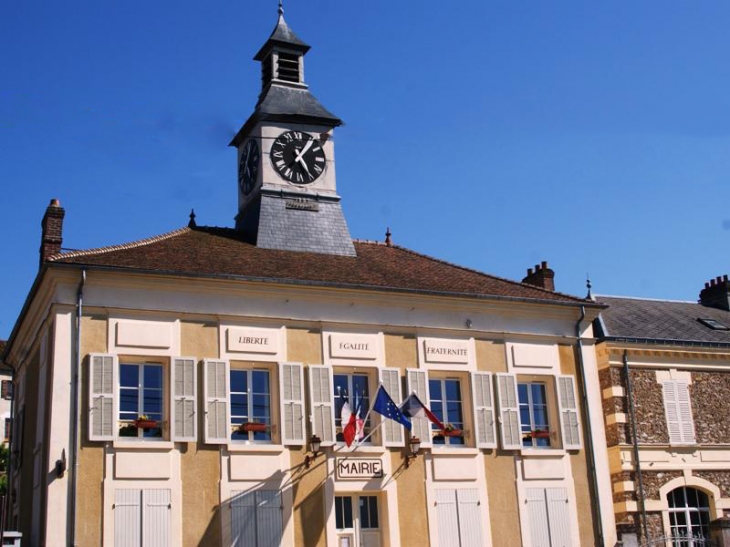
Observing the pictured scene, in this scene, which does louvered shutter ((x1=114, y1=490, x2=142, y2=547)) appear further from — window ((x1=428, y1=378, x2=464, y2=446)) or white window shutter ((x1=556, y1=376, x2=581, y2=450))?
white window shutter ((x1=556, y1=376, x2=581, y2=450))

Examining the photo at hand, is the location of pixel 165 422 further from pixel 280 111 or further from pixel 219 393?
pixel 280 111

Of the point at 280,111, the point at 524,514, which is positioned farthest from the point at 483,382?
the point at 280,111

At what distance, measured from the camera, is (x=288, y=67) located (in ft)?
85.9

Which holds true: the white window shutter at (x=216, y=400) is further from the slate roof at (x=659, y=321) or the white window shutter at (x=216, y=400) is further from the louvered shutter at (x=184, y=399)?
the slate roof at (x=659, y=321)

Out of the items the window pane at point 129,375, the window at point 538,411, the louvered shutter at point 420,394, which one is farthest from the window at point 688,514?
the window pane at point 129,375

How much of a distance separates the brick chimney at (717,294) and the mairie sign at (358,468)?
13.4 metres

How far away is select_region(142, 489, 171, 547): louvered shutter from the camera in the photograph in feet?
59.4

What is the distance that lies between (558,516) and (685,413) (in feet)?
15.0

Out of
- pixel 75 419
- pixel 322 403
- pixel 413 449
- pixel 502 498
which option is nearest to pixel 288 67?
pixel 322 403

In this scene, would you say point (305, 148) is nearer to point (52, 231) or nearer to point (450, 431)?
point (52, 231)

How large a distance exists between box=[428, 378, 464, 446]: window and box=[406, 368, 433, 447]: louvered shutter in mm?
324

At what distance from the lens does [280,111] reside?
24.8m

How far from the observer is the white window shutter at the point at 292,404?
19781 millimetres

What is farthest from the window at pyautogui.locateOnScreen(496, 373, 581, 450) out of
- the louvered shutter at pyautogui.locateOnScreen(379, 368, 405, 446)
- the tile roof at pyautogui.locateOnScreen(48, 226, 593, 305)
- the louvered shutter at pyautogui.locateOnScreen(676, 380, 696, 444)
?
the louvered shutter at pyautogui.locateOnScreen(676, 380, 696, 444)
